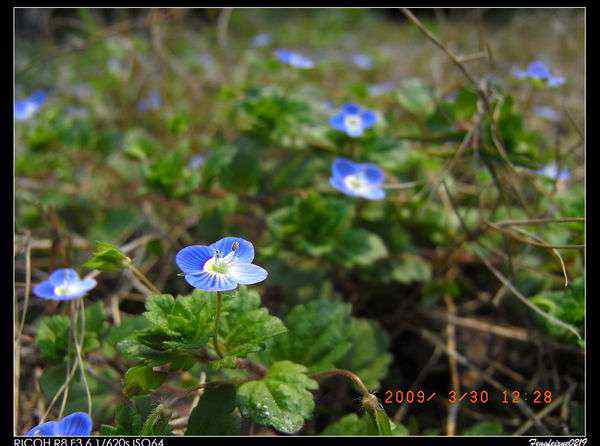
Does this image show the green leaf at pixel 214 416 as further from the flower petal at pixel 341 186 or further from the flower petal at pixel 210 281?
the flower petal at pixel 341 186

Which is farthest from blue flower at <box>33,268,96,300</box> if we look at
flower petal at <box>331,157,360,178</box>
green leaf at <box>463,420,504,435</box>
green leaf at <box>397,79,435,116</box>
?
green leaf at <box>397,79,435,116</box>

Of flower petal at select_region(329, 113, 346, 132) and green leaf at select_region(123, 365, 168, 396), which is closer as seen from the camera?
green leaf at select_region(123, 365, 168, 396)

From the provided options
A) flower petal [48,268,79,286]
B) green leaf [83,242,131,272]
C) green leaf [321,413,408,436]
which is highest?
flower petal [48,268,79,286]

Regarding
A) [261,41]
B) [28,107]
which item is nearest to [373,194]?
[28,107]

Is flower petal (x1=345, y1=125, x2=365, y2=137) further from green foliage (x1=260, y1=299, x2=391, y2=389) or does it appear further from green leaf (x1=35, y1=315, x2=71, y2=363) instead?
green leaf (x1=35, y1=315, x2=71, y2=363)

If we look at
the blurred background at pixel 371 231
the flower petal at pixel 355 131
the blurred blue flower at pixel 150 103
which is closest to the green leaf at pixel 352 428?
the blurred background at pixel 371 231

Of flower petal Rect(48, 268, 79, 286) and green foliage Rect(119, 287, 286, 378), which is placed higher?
flower petal Rect(48, 268, 79, 286)
